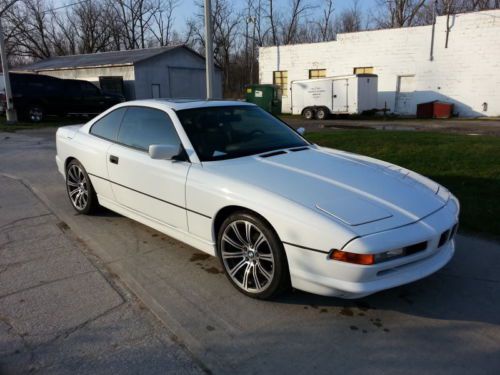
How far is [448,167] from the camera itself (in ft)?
23.6

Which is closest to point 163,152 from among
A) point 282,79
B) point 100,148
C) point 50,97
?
point 100,148

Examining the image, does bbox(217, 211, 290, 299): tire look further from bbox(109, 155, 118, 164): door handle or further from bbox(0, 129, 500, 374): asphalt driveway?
bbox(109, 155, 118, 164): door handle

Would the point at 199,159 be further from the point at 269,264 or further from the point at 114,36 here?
the point at 114,36

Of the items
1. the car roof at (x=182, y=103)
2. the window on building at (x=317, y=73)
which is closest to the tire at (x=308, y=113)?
the window on building at (x=317, y=73)

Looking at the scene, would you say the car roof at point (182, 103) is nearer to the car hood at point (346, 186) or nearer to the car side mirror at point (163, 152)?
the car side mirror at point (163, 152)

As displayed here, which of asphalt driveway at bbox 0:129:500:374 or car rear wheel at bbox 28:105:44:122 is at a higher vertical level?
car rear wheel at bbox 28:105:44:122

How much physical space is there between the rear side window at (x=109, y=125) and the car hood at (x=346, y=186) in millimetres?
1678

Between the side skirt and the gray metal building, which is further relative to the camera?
the gray metal building

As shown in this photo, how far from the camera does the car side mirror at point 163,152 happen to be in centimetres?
373

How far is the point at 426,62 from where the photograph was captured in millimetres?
24047

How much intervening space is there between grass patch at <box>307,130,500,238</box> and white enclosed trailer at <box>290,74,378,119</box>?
12.8 meters

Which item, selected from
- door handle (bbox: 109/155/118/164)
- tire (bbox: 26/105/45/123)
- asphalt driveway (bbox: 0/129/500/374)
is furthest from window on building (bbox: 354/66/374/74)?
door handle (bbox: 109/155/118/164)

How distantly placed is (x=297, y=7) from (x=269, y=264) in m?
50.6

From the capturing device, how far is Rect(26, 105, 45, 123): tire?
19469 millimetres
